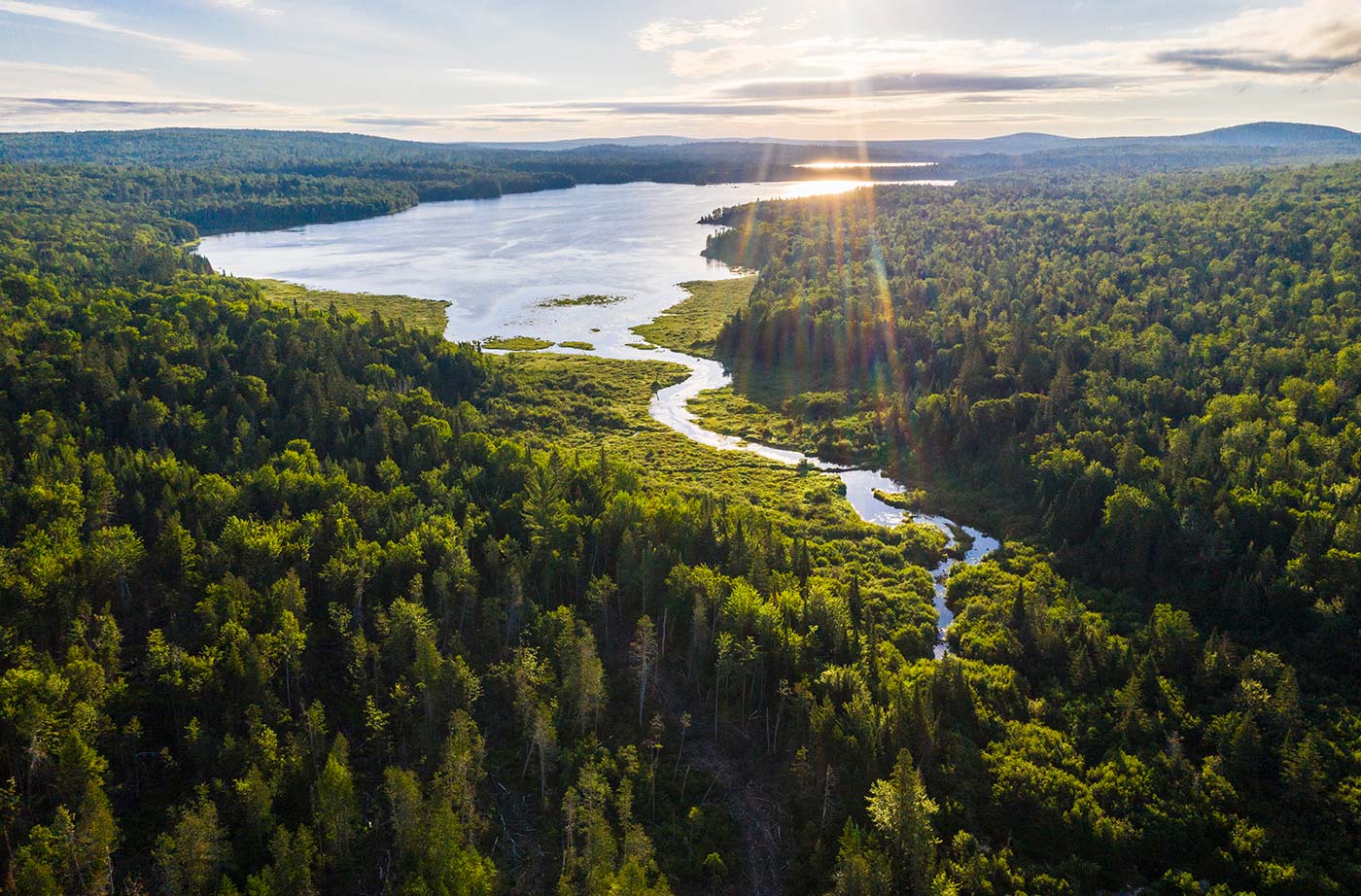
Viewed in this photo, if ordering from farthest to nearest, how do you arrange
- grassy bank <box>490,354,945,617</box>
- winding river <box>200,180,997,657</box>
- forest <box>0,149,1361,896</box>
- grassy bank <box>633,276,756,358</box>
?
grassy bank <box>633,276,756,358</box> < winding river <box>200,180,997,657</box> < grassy bank <box>490,354,945,617</box> < forest <box>0,149,1361,896</box>

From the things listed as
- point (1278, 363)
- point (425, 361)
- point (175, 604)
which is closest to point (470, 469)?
point (175, 604)

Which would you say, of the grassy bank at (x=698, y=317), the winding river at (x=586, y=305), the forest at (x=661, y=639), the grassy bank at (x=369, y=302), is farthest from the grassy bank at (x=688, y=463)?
the grassy bank at (x=369, y=302)

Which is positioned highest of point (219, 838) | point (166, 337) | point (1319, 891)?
point (166, 337)

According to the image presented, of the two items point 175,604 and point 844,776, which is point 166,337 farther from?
point 844,776

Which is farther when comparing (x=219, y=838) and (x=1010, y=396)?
(x=1010, y=396)

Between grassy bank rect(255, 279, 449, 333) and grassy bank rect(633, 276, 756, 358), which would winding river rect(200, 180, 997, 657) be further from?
grassy bank rect(255, 279, 449, 333)

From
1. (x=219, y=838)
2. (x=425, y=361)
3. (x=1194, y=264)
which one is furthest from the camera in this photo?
(x=1194, y=264)

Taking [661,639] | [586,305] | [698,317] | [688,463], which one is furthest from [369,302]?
[661,639]

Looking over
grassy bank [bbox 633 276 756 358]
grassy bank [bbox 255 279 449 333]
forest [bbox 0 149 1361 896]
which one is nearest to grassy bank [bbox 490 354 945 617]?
forest [bbox 0 149 1361 896]
